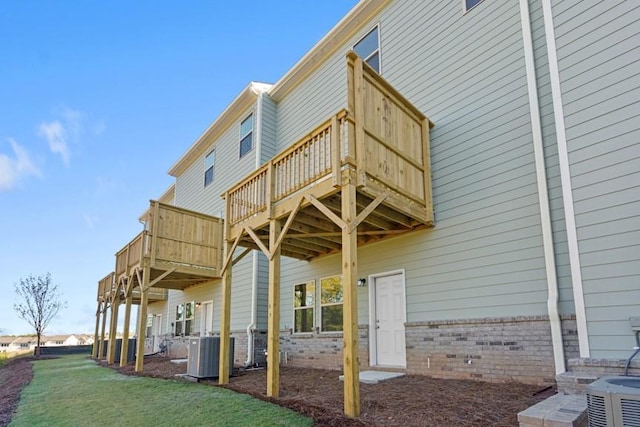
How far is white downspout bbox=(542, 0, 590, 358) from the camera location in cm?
491

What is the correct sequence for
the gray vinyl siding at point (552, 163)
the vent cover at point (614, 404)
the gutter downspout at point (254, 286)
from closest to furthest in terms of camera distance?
the vent cover at point (614, 404)
the gray vinyl siding at point (552, 163)
the gutter downspout at point (254, 286)

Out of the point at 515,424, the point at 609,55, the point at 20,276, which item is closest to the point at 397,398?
the point at 515,424

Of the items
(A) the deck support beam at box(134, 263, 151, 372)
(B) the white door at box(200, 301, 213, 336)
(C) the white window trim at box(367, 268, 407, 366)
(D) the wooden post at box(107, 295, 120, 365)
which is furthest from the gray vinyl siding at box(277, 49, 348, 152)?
(D) the wooden post at box(107, 295, 120, 365)

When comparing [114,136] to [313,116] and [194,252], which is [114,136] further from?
[313,116]

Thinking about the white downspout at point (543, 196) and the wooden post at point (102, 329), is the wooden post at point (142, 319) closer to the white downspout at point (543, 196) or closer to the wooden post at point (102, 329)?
the wooden post at point (102, 329)

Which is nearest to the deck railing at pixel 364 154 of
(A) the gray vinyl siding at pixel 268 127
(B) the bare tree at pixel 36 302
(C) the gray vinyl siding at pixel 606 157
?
(C) the gray vinyl siding at pixel 606 157

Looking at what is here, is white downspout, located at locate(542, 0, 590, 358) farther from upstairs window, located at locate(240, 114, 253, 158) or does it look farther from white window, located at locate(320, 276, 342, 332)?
upstairs window, located at locate(240, 114, 253, 158)

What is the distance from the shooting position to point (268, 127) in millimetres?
12969

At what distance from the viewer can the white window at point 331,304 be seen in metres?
9.46

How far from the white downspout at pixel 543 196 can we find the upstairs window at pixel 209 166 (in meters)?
11.8

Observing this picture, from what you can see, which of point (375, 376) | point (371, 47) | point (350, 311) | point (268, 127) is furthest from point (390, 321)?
point (268, 127)

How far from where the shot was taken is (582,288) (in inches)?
195

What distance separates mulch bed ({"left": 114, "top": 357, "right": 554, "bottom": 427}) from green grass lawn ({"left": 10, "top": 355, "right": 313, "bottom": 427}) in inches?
14.9

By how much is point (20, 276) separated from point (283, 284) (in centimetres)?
1902
